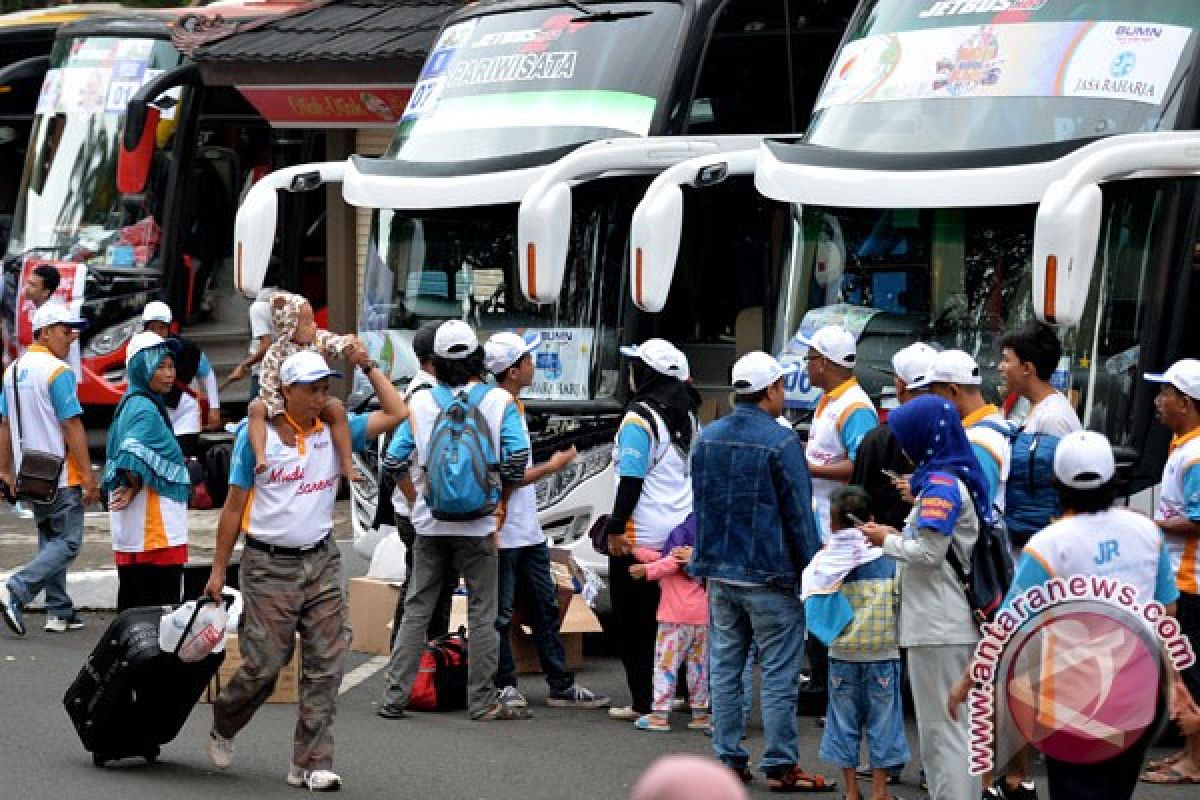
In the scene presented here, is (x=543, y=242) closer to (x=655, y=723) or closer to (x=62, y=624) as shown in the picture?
(x=655, y=723)

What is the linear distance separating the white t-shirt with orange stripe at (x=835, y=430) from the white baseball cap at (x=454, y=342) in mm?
1567

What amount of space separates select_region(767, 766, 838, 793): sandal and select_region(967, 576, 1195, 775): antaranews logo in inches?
93.5

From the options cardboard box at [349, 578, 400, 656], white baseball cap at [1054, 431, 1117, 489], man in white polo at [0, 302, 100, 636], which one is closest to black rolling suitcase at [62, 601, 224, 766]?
cardboard box at [349, 578, 400, 656]

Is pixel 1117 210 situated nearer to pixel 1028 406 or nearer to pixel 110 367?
pixel 1028 406

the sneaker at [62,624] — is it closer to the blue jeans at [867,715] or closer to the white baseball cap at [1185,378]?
the blue jeans at [867,715]

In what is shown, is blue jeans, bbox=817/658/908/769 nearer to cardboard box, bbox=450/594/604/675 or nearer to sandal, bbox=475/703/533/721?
sandal, bbox=475/703/533/721

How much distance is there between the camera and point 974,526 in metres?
7.89

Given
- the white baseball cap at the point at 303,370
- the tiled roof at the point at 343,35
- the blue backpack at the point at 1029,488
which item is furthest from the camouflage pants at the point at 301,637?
the tiled roof at the point at 343,35

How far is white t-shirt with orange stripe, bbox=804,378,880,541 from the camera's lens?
32.3 ft

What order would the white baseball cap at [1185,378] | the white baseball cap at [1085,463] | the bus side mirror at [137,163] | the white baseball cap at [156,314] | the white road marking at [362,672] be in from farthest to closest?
1. the bus side mirror at [137,163]
2. the white baseball cap at [156,314]
3. the white road marking at [362,672]
4. the white baseball cap at [1185,378]
5. the white baseball cap at [1085,463]

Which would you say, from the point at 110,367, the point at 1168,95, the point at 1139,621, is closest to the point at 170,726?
the point at 1139,621

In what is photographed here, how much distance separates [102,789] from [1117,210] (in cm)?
498

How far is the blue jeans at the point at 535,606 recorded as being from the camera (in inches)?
414

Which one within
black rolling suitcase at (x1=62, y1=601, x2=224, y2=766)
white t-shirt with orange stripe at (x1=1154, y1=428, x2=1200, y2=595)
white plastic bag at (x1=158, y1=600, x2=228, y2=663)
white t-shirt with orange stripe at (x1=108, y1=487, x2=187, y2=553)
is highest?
white t-shirt with orange stripe at (x1=1154, y1=428, x2=1200, y2=595)
